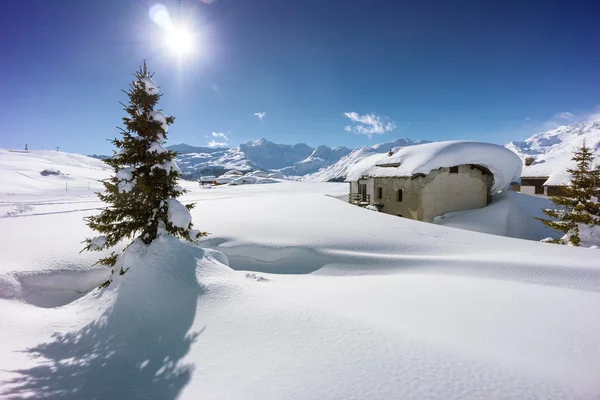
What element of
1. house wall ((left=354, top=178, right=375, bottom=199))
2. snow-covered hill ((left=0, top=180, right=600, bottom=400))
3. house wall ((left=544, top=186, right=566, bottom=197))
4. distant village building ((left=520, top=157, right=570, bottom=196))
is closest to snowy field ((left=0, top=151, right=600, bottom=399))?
snow-covered hill ((left=0, top=180, right=600, bottom=400))

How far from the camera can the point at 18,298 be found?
7.18 meters

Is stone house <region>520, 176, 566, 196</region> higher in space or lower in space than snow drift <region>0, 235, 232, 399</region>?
higher

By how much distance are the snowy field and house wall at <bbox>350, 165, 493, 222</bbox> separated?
1124cm

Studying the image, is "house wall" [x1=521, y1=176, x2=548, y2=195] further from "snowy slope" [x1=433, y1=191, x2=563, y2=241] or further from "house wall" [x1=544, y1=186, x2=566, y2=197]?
"snowy slope" [x1=433, y1=191, x2=563, y2=241]

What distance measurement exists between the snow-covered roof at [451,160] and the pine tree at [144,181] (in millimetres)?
17788

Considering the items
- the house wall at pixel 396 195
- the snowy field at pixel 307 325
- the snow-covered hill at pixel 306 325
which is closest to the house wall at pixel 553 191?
the house wall at pixel 396 195

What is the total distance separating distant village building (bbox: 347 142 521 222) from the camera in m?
20.3

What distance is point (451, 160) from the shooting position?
20250 mm

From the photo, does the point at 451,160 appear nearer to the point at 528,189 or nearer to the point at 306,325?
the point at 306,325

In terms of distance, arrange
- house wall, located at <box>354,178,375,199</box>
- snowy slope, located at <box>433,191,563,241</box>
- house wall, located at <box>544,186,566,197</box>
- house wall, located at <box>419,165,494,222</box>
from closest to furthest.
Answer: snowy slope, located at <box>433,191,563,241</box>, house wall, located at <box>419,165,494,222</box>, house wall, located at <box>354,178,375,199</box>, house wall, located at <box>544,186,566,197</box>

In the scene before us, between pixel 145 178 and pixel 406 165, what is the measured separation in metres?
19.3

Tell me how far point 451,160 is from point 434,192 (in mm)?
2759

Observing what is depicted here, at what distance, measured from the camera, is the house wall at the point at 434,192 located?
803 inches

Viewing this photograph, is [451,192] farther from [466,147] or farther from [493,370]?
[493,370]
